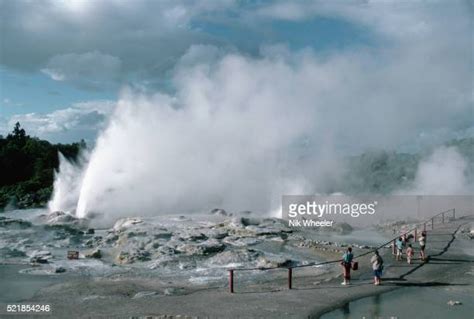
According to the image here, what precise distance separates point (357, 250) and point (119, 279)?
11963 mm

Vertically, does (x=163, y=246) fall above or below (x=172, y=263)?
above

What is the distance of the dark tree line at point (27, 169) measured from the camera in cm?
5847

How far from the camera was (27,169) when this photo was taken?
76.3 meters

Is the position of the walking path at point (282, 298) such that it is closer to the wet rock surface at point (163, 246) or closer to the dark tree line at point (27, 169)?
the wet rock surface at point (163, 246)

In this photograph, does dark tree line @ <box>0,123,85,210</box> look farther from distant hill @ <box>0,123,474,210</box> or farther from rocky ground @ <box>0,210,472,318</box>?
rocky ground @ <box>0,210,472,318</box>

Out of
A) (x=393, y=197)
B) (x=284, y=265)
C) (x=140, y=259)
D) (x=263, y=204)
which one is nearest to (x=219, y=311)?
(x=284, y=265)

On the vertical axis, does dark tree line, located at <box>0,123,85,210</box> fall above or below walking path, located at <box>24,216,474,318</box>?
above

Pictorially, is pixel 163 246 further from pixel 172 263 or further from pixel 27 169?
pixel 27 169

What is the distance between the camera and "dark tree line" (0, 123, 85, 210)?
58469 mm

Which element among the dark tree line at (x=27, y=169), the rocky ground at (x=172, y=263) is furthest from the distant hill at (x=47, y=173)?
the rocky ground at (x=172, y=263)

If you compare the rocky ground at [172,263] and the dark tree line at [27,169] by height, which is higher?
the dark tree line at [27,169]

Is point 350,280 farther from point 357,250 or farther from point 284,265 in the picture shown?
point 357,250

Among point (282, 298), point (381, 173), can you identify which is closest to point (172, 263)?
point (282, 298)

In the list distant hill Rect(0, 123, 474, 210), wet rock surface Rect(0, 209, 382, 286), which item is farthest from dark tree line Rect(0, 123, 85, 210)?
wet rock surface Rect(0, 209, 382, 286)
